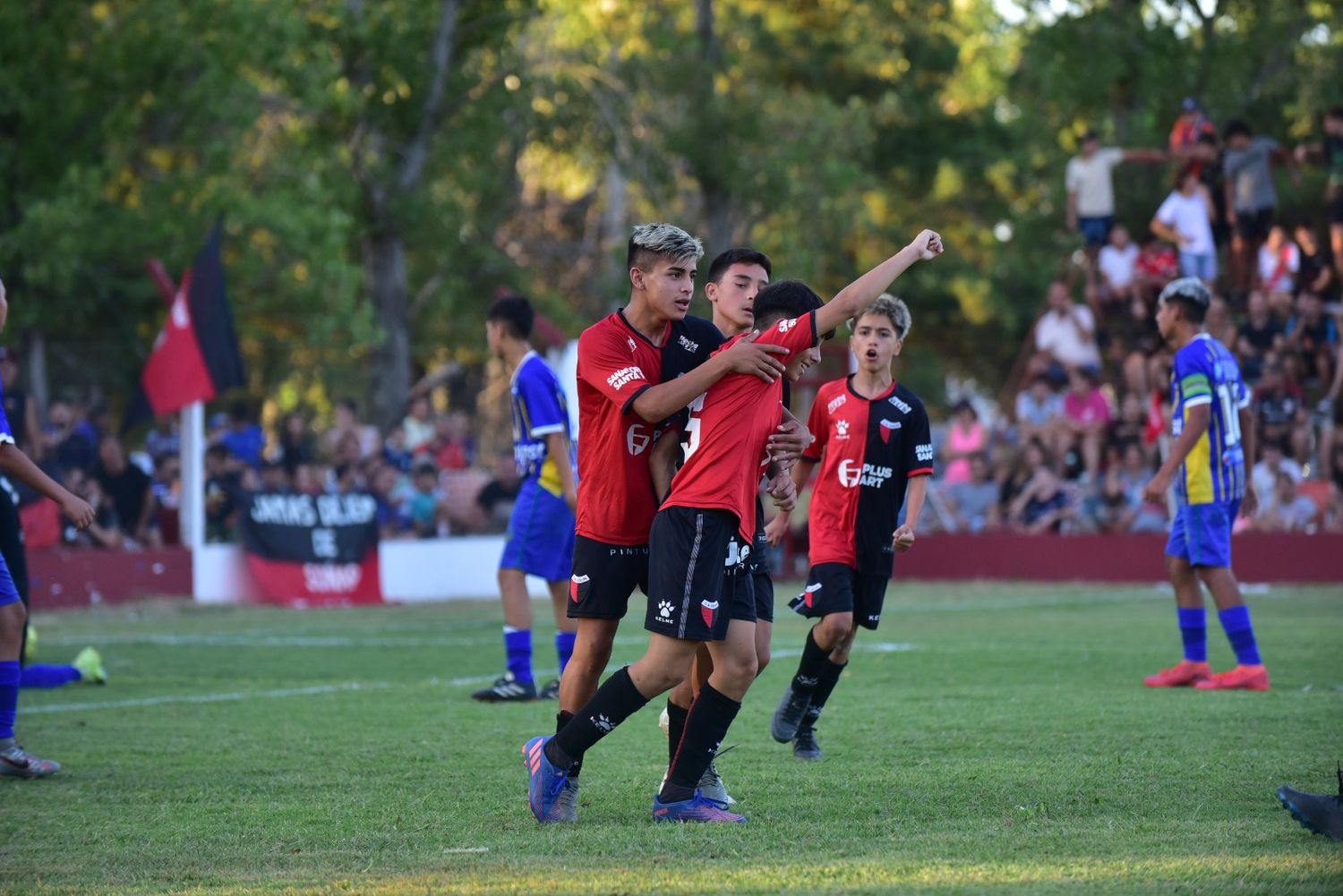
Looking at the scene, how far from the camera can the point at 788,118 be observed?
3481 cm

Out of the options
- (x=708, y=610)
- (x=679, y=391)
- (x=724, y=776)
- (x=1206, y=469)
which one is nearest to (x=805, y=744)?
(x=724, y=776)

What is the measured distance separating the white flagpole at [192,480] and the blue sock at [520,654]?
9.03m

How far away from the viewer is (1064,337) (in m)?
23.4

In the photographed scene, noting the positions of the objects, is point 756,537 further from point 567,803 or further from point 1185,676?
point 1185,676

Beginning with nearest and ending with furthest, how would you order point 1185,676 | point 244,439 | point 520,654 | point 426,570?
1. point 520,654
2. point 1185,676
3. point 426,570
4. point 244,439

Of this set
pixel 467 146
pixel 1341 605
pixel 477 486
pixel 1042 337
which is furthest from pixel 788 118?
pixel 1341 605

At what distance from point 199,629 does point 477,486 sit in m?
6.17

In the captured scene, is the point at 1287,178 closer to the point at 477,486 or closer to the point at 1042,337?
the point at 1042,337

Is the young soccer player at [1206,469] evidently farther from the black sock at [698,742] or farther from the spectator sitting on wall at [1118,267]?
the spectator sitting on wall at [1118,267]

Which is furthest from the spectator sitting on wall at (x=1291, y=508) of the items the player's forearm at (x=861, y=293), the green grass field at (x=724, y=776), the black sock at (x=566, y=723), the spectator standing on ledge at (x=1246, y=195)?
the player's forearm at (x=861, y=293)

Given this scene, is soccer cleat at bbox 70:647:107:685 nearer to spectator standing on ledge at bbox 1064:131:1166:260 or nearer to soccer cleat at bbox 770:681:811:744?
soccer cleat at bbox 770:681:811:744

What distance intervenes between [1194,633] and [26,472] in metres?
6.76

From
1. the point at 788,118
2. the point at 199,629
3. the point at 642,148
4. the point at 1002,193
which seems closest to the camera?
the point at 199,629

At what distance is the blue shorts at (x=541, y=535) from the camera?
998 cm
